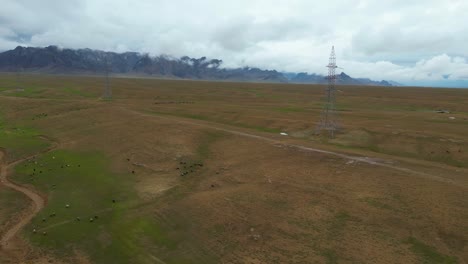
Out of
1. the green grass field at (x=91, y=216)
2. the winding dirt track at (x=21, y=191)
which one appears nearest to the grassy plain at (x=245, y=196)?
the green grass field at (x=91, y=216)

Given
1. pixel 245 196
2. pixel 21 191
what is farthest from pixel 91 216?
pixel 245 196

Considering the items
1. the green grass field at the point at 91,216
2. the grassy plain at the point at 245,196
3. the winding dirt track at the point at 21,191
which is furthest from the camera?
the winding dirt track at the point at 21,191

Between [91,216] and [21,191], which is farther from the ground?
[21,191]

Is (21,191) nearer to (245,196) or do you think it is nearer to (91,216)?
(91,216)

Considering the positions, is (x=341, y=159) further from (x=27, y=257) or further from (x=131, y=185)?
(x=27, y=257)

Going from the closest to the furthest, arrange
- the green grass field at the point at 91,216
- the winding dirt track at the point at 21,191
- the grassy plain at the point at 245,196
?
the grassy plain at the point at 245,196, the green grass field at the point at 91,216, the winding dirt track at the point at 21,191

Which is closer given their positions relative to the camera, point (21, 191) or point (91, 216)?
point (91, 216)

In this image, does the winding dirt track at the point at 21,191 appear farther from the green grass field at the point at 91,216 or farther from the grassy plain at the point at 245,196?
the grassy plain at the point at 245,196

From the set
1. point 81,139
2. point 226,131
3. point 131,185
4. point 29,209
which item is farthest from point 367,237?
point 81,139

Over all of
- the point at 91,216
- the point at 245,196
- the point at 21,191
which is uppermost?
the point at 245,196
